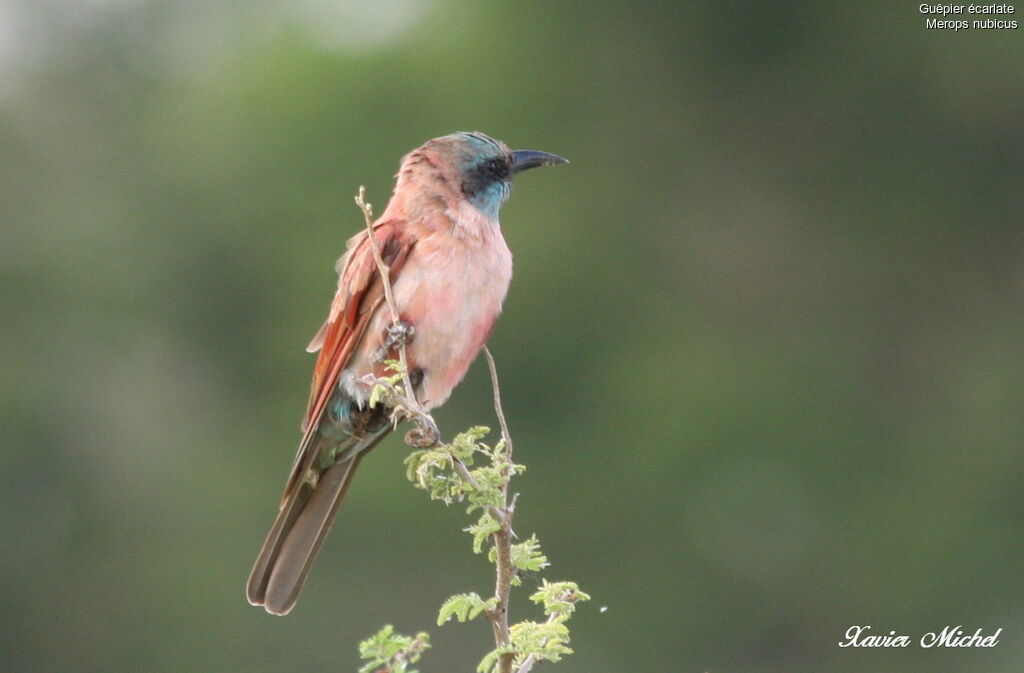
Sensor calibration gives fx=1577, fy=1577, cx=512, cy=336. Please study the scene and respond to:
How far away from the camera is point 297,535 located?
13.6 feet

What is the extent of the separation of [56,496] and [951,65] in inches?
321

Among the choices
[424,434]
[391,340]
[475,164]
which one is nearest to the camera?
[424,434]

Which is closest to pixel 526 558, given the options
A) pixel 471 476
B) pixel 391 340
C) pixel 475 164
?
pixel 471 476

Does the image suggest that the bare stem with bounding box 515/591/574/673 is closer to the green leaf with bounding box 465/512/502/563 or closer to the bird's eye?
the green leaf with bounding box 465/512/502/563

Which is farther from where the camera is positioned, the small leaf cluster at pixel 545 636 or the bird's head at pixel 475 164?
the bird's head at pixel 475 164

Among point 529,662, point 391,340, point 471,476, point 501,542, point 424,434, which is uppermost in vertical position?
point 391,340

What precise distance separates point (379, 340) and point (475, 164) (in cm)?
74

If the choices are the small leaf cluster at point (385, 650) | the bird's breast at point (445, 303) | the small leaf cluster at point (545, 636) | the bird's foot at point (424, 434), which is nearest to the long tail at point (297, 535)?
the bird's breast at point (445, 303)

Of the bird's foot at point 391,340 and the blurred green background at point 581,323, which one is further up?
the blurred green background at point 581,323

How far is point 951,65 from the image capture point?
43.4ft

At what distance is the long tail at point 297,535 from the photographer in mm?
4078

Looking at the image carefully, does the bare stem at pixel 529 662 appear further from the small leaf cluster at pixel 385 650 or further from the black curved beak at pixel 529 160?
the black curved beak at pixel 529 160

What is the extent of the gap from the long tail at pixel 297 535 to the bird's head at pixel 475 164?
76 centimetres

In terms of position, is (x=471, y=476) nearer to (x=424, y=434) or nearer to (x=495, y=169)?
(x=424, y=434)
